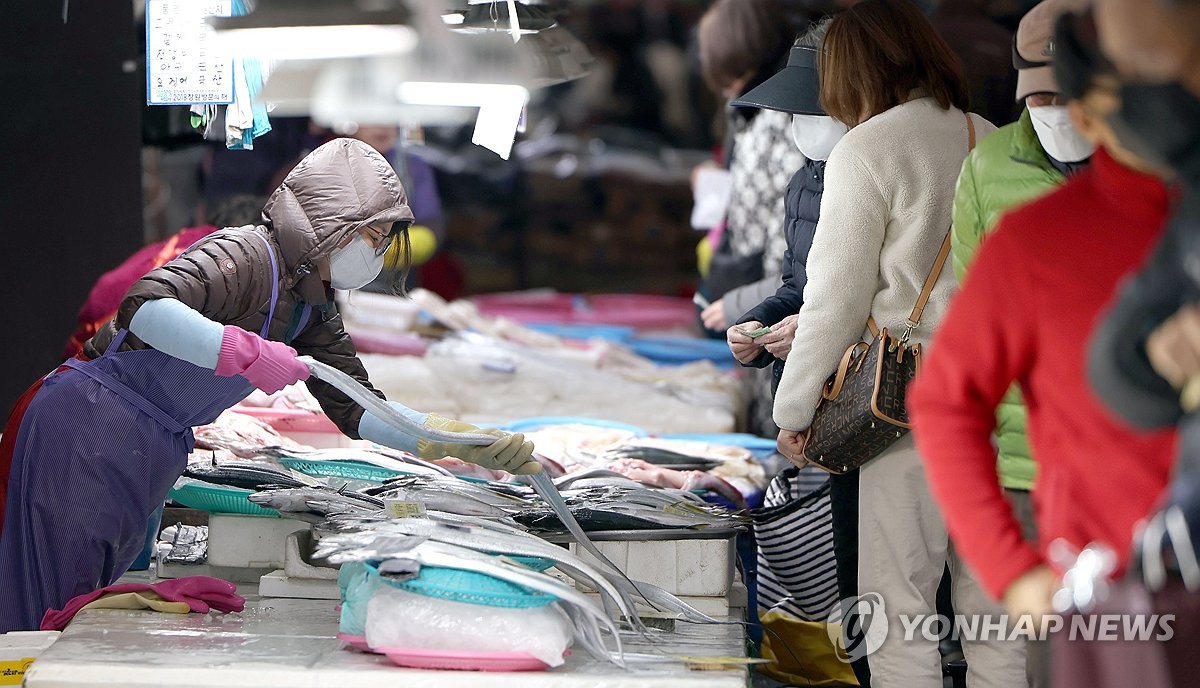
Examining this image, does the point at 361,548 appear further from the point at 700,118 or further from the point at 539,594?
the point at 700,118

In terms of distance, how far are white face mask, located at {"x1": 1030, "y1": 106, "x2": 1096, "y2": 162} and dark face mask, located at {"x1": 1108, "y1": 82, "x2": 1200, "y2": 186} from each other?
115 centimetres

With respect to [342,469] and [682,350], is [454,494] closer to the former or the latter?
[342,469]

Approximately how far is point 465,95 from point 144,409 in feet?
4.32

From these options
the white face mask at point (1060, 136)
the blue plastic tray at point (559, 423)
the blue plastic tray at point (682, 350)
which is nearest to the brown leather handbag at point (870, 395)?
the white face mask at point (1060, 136)

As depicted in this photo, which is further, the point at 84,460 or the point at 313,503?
the point at 313,503

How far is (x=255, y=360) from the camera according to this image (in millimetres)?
3420

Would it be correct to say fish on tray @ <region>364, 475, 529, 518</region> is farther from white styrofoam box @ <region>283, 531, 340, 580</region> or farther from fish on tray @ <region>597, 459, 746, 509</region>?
fish on tray @ <region>597, 459, 746, 509</region>

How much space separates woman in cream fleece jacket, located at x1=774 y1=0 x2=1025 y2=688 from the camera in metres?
3.59

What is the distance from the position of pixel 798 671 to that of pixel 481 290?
841 cm

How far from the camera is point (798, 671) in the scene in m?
4.62

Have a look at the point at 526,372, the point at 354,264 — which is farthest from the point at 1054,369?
the point at 526,372

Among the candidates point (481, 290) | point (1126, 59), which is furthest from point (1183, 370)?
point (481, 290)

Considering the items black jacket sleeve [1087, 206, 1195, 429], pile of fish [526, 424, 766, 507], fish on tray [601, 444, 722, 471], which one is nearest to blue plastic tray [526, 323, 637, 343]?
pile of fish [526, 424, 766, 507]

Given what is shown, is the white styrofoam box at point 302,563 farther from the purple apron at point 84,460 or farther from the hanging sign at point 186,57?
the hanging sign at point 186,57
